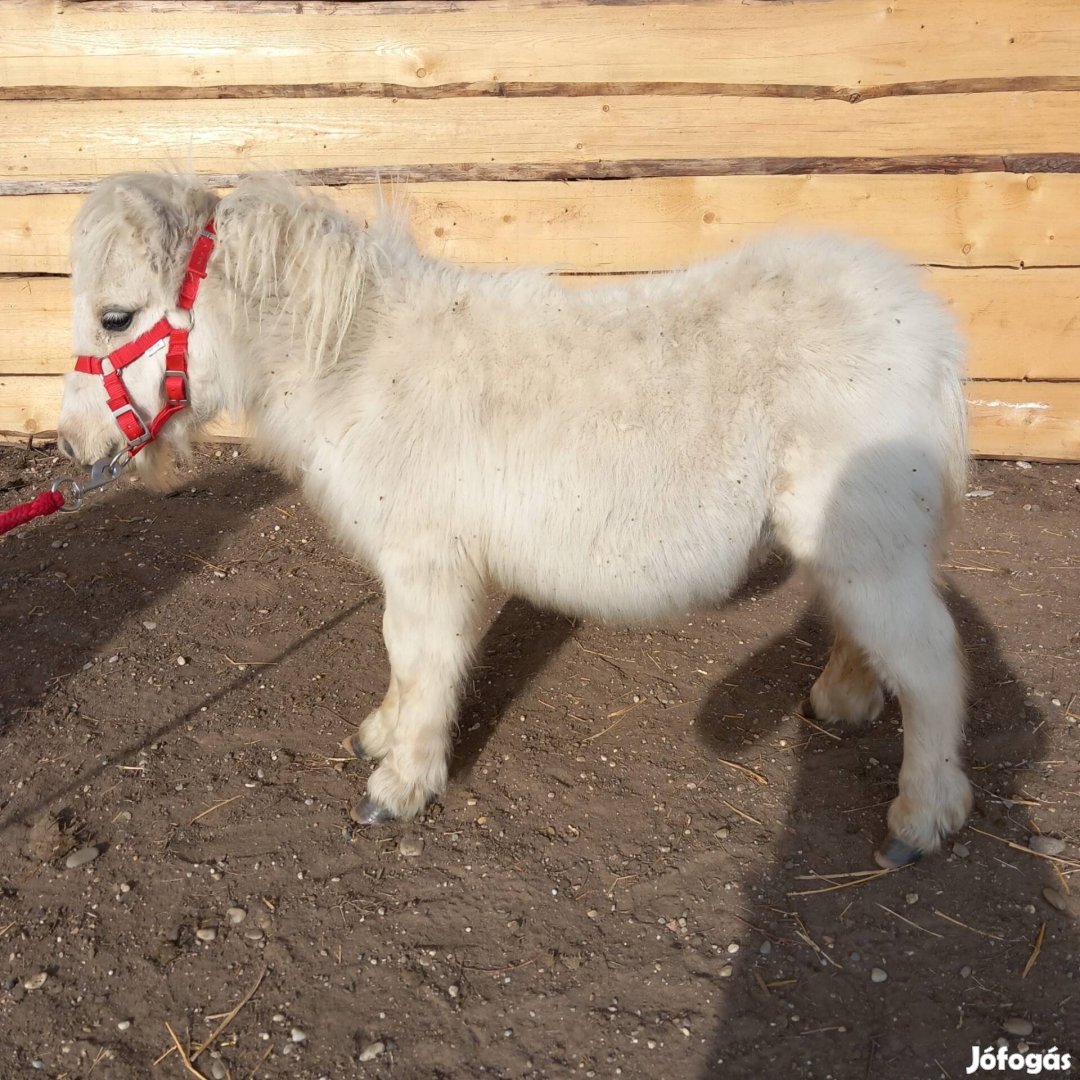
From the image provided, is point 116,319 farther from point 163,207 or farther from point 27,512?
point 27,512

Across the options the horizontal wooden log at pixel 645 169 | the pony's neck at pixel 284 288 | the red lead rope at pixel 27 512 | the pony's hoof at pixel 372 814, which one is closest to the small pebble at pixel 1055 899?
the pony's hoof at pixel 372 814

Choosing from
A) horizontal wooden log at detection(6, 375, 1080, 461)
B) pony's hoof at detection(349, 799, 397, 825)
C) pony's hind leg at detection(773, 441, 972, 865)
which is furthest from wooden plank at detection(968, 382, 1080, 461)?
pony's hoof at detection(349, 799, 397, 825)

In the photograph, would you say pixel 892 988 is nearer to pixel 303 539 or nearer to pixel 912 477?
pixel 912 477

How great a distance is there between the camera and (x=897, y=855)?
10.1 feet

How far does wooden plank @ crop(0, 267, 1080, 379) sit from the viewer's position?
17.8ft

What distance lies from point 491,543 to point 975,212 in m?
4.02

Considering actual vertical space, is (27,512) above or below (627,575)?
above

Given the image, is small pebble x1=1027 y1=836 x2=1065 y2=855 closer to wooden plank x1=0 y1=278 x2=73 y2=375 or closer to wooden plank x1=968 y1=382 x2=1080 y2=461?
wooden plank x1=968 y1=382 x2=1080 y2=461

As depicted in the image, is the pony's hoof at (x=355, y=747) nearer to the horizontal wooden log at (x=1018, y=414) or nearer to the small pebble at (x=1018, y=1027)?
the small pebble at (x=1018, y=1027)

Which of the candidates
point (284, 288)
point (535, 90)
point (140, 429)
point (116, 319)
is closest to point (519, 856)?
point (140, 429)

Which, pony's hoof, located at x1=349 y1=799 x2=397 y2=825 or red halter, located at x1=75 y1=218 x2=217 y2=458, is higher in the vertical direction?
red halter, located at x1=75 y1=218 x2=217 y2=458

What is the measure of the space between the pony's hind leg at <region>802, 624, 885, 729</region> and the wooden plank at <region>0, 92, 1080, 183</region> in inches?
124

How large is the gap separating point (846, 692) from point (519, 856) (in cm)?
147

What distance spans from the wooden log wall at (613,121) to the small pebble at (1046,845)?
10.8 feet
